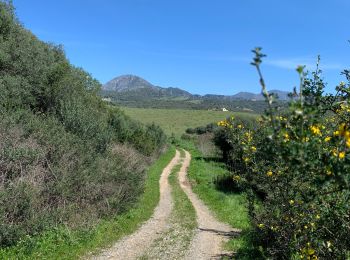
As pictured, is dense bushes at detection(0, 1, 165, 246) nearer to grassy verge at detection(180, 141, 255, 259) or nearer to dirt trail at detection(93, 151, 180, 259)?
dirt trail at detection(93, 151, 180, 259)

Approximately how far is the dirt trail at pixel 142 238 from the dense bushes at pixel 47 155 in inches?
55.0

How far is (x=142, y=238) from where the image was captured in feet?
43.1

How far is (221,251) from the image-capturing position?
39.0ft

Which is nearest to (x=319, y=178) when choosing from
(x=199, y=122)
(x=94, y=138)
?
(x=94, y=138)

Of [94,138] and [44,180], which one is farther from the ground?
[94,138]

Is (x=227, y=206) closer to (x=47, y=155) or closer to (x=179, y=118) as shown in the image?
(x=47, y=155)

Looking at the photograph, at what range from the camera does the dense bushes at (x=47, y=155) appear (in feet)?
37.7

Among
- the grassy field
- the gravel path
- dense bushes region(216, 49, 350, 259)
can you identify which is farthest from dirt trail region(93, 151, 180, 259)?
the grassy field

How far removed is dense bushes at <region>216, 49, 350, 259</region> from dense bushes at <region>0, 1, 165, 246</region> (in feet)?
17.7

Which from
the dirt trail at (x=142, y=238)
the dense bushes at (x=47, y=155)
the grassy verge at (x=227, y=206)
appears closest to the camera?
the dirt trail at (x=142, y=238)

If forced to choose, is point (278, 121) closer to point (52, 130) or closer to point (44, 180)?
point (44, 180)

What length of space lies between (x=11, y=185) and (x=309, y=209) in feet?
27.2

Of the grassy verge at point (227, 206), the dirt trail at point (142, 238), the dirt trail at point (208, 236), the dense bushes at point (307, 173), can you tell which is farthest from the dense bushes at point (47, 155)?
the dense bushes at point (307, 173)

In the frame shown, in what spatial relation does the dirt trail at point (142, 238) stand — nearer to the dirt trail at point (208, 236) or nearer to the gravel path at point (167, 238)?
the gravel path at point (167, 238)
